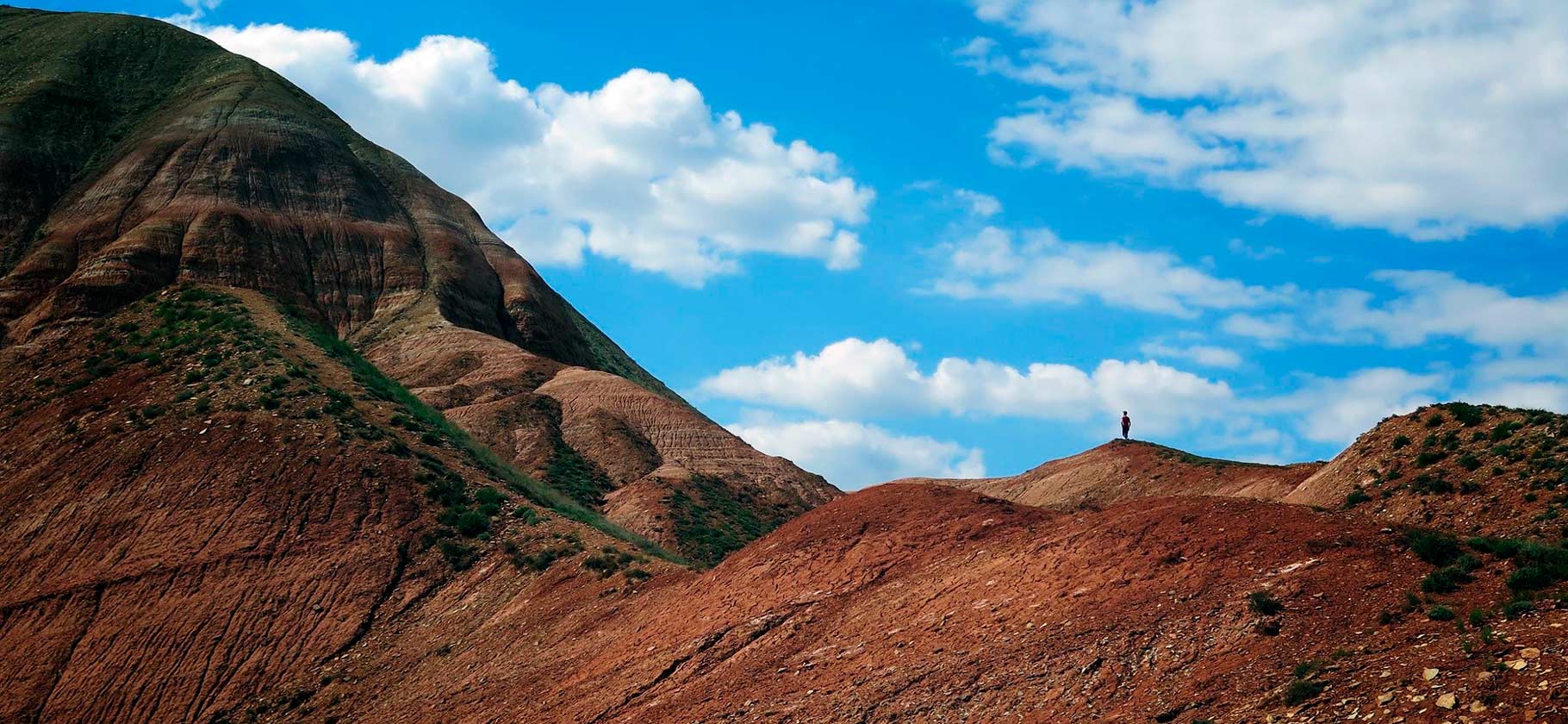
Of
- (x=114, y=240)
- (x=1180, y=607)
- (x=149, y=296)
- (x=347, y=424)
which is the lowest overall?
(x=1180, y=607)

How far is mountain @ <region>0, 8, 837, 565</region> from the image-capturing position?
63344mm

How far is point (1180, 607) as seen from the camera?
18.8 m

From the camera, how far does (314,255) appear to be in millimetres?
76938

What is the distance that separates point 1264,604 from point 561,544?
2259 cm

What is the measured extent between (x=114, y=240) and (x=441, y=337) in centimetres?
1812

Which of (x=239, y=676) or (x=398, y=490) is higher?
(x=398, y=490)

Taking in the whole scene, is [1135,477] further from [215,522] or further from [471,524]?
[215,522]

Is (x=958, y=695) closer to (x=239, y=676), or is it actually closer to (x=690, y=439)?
(x=239, y=676)

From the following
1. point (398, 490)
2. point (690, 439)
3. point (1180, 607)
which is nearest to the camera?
point (1180, 607)

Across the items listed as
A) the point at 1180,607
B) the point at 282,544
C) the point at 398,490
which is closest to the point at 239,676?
the point at 282,544

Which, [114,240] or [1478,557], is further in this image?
[114,240]

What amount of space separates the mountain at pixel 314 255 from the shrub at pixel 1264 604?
1531 inches

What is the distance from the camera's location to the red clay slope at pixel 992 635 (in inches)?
609

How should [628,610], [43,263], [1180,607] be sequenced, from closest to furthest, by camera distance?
[1180,607]
[628,610]
[43,263]
